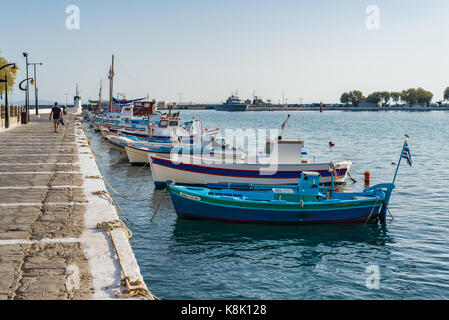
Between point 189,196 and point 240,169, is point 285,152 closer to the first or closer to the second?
point 240,169

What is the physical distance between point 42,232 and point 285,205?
8.77m

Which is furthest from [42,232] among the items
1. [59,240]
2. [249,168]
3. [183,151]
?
[183,151]

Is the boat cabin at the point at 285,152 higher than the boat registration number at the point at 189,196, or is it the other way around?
the boat cabin at the point at 285,152

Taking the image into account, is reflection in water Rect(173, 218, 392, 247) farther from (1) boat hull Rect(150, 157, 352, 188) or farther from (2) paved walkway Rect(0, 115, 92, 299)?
(1) boat hull Rect(150, 157, 352, 188)

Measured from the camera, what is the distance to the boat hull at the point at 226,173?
2320 centimetres

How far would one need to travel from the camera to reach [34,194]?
14.1 meters

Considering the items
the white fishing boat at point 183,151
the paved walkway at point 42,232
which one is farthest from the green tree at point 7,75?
the paved walkway at point 42,232

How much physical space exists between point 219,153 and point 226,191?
11389 millimetres

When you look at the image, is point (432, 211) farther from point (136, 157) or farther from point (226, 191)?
point (136, 157)

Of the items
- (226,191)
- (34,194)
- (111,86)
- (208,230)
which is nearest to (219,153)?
(226,191)

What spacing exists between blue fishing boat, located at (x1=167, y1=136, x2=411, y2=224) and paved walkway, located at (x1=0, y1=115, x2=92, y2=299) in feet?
13.5

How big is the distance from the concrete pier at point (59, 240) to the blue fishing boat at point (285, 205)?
342 centimetres

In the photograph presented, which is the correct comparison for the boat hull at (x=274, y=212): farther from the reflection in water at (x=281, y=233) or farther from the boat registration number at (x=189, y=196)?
the reflection in water at (x=281, y=233)

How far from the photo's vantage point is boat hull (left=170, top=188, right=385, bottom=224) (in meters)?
16.5
